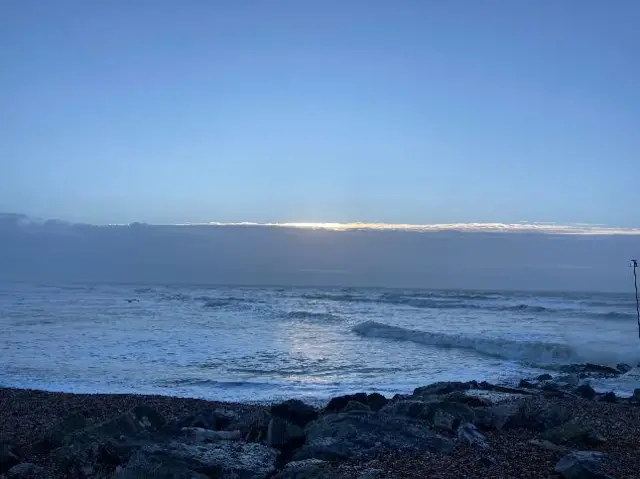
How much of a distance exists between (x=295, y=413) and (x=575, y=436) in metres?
3.37

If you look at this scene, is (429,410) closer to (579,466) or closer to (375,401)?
(375,401)

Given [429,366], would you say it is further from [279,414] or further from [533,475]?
[533,475]

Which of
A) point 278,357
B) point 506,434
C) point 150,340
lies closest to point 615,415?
point 506,434

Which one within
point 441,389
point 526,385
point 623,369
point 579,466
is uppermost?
point 579,466

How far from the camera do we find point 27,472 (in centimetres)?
630

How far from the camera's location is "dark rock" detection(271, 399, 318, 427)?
7.77 metres

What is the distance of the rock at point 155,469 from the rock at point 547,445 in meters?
3.69

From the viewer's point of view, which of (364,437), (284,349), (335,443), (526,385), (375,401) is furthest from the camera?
(284,349)

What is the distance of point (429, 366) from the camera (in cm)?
1738

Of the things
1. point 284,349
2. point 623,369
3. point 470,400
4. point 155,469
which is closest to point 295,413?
point 155,469

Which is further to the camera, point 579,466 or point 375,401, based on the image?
point 375,401

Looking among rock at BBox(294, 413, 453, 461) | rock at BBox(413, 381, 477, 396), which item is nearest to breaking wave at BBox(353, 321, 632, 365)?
rock at BBox(413, 381, 477, 396)

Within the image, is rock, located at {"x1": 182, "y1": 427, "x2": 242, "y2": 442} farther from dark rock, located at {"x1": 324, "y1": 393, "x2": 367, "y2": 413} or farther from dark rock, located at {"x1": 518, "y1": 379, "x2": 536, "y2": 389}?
dark rock, located at {"x1": 518, "y1": 379, "x2": 536, "y2": 389}

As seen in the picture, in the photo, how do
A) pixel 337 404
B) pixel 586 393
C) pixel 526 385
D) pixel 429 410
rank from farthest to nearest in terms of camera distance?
pixel 526 385 < pixel 586 393 < pixel 337 404 < pixel 429 410
